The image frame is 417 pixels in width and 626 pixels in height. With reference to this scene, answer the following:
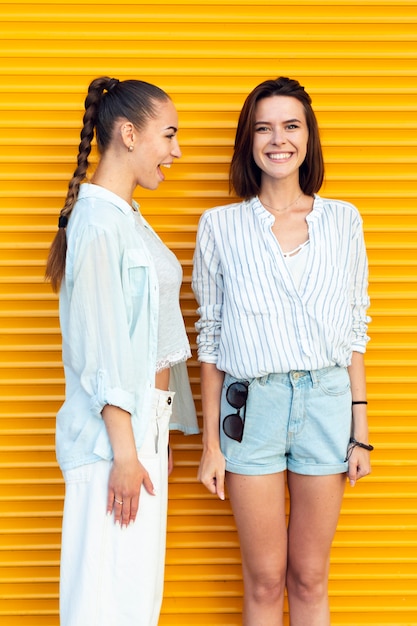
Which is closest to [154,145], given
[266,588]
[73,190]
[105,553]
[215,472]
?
[73,190]

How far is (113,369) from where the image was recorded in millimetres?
1984

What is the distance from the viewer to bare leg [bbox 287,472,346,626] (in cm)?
238

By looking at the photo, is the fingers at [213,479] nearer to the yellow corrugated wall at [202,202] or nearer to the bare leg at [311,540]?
the bare leg at [311,540]

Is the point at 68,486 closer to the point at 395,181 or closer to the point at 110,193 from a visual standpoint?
the point at 110,193

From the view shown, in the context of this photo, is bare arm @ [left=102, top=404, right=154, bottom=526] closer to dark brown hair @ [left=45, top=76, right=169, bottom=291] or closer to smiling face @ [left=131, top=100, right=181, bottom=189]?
dark brown hair @ [left=45, top=76, right=169, bottom=291]

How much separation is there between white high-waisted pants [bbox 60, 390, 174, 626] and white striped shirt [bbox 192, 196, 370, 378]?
39 cm

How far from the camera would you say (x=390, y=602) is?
2.94 meters

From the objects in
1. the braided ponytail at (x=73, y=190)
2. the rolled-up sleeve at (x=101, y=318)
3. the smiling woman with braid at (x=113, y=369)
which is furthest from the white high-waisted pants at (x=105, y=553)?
the braided ponytail at (x=73, y=190)

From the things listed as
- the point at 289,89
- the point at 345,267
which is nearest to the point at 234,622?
the point at 345,267

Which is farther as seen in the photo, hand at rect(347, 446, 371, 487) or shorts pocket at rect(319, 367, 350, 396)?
hand at rect(347, 446, 371, 487)

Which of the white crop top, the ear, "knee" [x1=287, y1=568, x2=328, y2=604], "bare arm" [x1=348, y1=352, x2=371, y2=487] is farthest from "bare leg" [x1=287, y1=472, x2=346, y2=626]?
the ear

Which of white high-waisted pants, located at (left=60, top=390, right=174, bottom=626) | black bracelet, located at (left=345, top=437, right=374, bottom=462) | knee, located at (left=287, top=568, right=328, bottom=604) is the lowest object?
knee, located at (left=287, top=568, right=328, bottom=604)

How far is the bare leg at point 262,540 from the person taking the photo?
2348mm

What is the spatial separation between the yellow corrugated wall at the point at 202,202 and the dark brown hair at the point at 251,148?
32cm
